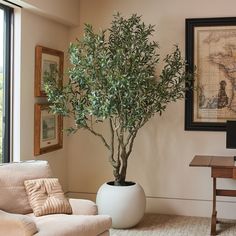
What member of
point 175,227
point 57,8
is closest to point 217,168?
point 175,227

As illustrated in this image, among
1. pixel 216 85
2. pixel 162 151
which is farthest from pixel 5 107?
pixel 216 85

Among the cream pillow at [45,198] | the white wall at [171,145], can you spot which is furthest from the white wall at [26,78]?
the white wall at [171,145]

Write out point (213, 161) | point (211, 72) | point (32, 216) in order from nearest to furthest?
point (32, 216), point (213, 161), point (211, 72)

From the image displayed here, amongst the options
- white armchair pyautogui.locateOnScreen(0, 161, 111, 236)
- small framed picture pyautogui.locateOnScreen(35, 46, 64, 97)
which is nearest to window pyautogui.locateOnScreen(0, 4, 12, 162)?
small framed picture pyautogui.locateOnScreen(35, 46, 64, 97)

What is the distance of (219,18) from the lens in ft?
16.6

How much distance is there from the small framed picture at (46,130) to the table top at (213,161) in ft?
5.21

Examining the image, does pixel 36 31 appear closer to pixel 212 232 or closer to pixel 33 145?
pixel 33 145

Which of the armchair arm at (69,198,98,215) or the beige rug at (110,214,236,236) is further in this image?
the beige rug at (110,214,236,236)

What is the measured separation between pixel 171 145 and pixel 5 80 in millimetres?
2103

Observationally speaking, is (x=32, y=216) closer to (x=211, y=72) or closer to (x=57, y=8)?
(x=57, y=8)

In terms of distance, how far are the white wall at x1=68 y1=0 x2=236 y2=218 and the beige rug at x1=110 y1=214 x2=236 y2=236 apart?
0.65 feet

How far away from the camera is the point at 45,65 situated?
478 cm

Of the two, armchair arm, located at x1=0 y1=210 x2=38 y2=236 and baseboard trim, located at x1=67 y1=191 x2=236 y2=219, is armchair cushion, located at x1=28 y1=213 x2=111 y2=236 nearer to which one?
armchair arm, located at x1=0 y1=210 x2=38 y2=236

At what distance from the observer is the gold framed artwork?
506 centimetres
